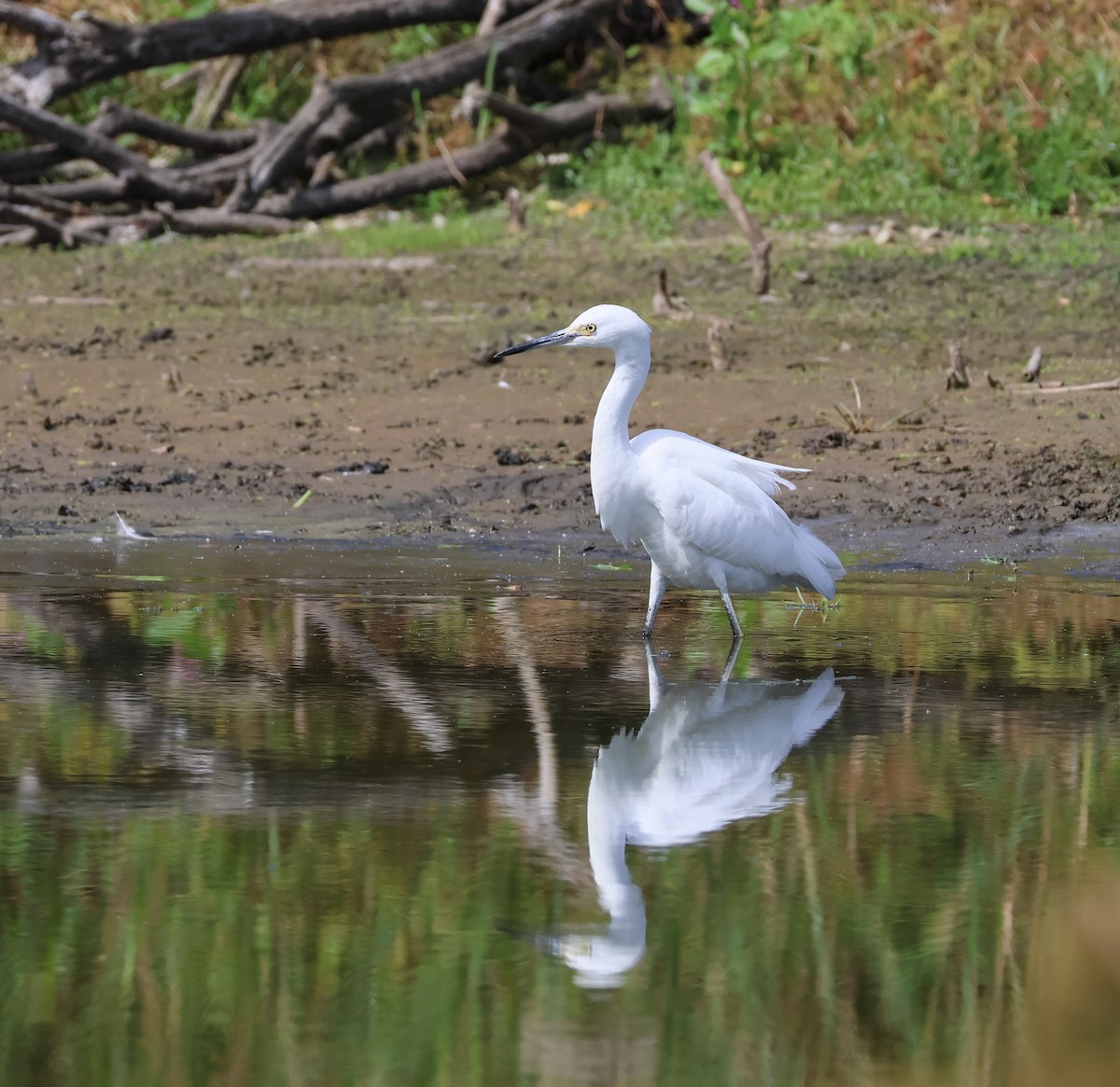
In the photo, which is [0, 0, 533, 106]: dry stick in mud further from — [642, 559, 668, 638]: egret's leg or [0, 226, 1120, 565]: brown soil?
[642, 559, 668, 638]: egret's leg

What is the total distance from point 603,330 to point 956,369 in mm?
4059

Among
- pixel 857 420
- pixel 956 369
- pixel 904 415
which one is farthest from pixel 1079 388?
pixel 857 420

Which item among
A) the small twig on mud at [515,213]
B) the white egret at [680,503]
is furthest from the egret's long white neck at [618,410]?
the small twig on mud at [515,213]

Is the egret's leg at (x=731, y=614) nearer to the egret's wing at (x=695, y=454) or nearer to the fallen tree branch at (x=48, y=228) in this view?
the egret's wing at (x=695, y=454)

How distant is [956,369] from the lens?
1055 cm

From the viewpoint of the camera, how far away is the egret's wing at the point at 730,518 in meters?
6.66

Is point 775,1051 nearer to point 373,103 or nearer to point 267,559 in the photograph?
point 267,559

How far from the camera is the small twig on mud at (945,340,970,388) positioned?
411 inches

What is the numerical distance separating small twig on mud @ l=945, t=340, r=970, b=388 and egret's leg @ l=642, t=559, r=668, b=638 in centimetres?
397

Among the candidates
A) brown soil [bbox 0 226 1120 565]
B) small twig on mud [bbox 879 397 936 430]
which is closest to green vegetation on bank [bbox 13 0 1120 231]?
brown soil [bbox 0 226 1120 565]

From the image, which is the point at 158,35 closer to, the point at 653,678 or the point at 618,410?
the point at 618,410

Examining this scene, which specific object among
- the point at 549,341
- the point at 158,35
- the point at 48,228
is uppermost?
the point at 158,35

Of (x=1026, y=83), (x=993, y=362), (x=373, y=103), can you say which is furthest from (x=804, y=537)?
(x=373, y=103)

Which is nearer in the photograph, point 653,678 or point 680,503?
point 653,678
